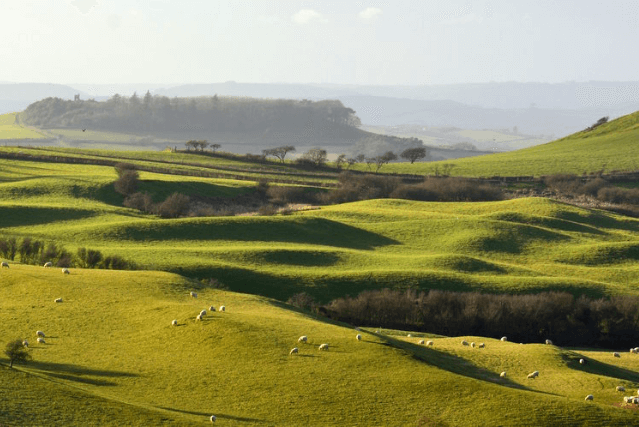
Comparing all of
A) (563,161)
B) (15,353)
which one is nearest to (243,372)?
(15,353)

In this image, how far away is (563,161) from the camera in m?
163

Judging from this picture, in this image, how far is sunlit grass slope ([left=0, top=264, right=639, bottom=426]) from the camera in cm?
2772

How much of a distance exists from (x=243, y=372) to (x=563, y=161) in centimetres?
14126

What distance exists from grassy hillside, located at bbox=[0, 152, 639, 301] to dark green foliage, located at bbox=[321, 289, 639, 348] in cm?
396

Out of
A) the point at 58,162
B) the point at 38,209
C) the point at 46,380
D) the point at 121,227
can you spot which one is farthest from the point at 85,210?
the point at 46,380

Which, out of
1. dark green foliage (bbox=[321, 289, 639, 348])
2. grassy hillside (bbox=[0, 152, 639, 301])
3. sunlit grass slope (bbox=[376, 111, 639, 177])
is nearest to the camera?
dark green foliage (bbox=[321, 289, 639, 348])

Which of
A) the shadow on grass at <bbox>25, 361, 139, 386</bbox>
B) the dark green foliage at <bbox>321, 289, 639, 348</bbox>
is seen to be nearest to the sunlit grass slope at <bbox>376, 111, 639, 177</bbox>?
the dark green foliage at <bbox>321, 289, 639, 348</bbox>

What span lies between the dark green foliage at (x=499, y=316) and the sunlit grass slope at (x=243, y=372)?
18612mm

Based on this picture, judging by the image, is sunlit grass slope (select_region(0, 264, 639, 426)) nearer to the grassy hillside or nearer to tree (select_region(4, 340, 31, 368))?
tree (select_region(4, 340, 31, 368))

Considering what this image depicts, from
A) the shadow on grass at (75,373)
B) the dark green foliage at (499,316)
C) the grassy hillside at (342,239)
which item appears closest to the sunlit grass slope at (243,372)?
the shadow on grass at (75,373)

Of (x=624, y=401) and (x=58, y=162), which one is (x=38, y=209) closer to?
(x=58, y=162)

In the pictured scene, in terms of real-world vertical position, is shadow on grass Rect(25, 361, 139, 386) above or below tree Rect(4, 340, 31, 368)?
below

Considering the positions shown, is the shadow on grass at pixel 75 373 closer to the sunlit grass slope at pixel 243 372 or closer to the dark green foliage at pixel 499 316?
the sunlit grass slope at pixel 243 372

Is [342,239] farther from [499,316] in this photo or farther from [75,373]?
[75,373]
